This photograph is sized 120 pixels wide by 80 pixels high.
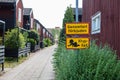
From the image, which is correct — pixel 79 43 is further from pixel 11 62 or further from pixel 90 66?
pixel 11 62

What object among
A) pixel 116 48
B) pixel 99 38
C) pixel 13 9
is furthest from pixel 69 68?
pixel 13 9

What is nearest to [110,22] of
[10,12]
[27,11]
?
[10,12]

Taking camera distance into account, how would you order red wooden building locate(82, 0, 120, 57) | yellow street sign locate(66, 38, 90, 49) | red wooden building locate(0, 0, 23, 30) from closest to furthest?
1. yellow street sign locate(66, 38, 90, 49)
2. red wooden building locate(82, 0, 120, 57)
3. red wooden building locate(0, 0, 23, 30)

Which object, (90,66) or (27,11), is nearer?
(90,66)

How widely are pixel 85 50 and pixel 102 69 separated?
0.88 meters

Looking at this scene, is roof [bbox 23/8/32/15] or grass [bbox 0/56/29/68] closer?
grass [bbox 0/56/29/68]

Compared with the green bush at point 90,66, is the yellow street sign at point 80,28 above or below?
above

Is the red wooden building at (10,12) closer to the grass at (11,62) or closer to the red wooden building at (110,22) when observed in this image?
the grass at (11,62)

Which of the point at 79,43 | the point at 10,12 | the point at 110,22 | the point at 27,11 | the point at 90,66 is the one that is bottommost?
the point at 90,66

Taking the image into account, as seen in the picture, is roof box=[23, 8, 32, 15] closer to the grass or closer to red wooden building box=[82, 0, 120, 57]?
the grass

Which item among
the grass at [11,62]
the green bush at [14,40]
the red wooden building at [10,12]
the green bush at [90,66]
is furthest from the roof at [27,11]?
the green bush at [90,66]

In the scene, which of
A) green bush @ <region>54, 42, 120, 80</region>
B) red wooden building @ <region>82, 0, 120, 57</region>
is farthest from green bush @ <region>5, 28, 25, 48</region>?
green bush @ <region>54, 42, 120, 80</region>

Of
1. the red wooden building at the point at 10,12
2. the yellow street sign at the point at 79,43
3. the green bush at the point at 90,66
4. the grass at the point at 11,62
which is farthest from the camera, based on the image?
the red wooden building at the point at 10,12

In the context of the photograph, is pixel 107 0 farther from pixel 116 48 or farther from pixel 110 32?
pixel 116 48
